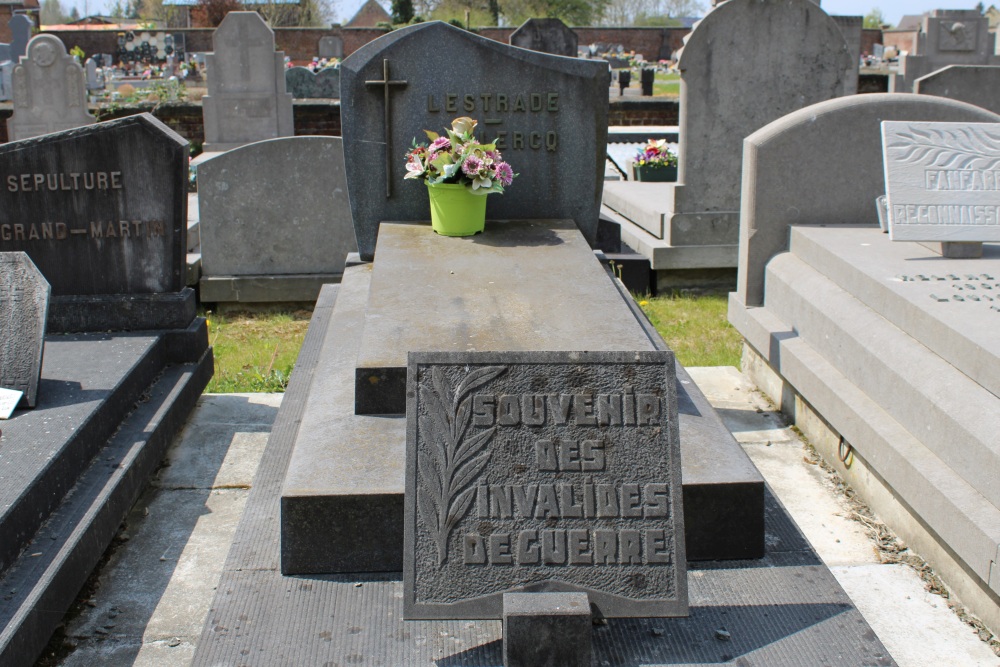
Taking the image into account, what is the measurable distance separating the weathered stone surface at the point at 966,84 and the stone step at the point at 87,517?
702 cm

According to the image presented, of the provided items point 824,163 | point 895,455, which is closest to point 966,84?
point 824,163

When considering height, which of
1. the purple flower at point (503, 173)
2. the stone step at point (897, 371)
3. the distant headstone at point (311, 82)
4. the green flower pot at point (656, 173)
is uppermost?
the distant headstone at point (311, 82)

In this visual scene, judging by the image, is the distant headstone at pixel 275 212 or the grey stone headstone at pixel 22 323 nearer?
the grey stone headstone at pixel 22 323

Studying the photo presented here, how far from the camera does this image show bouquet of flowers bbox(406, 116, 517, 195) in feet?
15.5

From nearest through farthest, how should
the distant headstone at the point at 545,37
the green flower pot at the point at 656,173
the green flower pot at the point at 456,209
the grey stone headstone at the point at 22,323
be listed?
the grey stone headstone at the point at 22,323 < the green flower pot at the point at 456,209 < the green flower pot at the point at 656,173 < the distant headstone at the point at 545,37

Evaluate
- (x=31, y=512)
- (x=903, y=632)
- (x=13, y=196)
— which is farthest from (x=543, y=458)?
(x=13, y=196)

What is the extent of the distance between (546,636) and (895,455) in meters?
1.85

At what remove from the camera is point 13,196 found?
4488 millimetres

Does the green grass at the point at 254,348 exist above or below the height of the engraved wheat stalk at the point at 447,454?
below

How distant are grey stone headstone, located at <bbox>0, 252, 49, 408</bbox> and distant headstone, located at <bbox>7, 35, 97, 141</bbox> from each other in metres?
9.28

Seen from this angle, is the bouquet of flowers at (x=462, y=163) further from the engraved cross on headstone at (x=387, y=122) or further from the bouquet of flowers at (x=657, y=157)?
the bouquet of flowers at (x=657, y=157)

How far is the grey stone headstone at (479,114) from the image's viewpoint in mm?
5074

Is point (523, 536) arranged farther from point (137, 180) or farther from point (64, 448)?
point (137, 180)

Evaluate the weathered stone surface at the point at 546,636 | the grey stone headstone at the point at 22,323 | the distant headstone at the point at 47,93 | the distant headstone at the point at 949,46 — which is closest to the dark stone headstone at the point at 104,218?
the grey stone headstone at the point at 22,323
